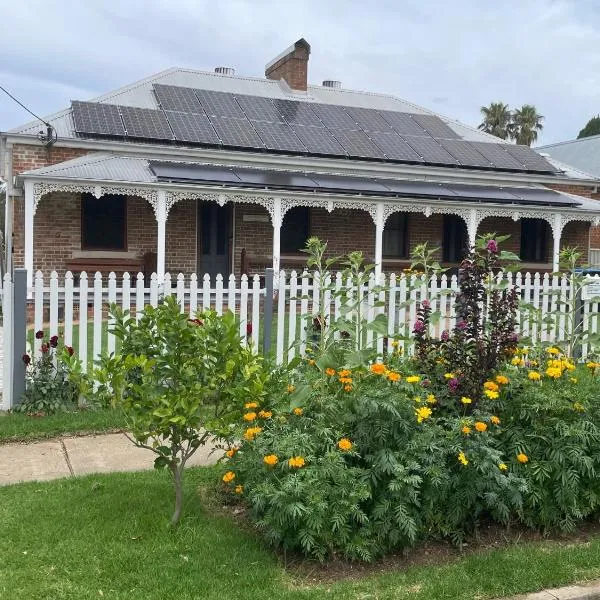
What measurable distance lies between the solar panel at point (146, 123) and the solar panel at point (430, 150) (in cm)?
725

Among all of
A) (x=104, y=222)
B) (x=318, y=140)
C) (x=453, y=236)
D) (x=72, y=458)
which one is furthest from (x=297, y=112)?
(x=72, y=458)

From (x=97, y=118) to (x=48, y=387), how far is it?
11.8m

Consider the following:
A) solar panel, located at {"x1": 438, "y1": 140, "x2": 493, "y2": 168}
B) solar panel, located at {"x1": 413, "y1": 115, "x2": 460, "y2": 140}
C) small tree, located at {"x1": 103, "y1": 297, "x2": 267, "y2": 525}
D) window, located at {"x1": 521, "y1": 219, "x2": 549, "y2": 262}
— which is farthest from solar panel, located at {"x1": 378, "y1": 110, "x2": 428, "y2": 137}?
small tree, located at {"x1": 103, "y1": 297, "x2": 267, "y2": 525}

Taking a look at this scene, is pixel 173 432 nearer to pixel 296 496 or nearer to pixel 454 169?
pixel 296 496

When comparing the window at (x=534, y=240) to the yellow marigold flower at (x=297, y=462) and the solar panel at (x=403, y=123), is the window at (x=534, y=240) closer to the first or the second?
the solar panel at (x=403, y=123)

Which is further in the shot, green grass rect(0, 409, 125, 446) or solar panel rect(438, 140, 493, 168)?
solar panel rect(438, 140, 493, 168)

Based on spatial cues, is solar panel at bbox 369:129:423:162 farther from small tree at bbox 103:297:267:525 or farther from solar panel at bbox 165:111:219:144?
small tree at bbox 103:297:267:525

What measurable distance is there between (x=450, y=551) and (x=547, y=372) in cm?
126

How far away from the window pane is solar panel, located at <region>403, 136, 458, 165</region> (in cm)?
860

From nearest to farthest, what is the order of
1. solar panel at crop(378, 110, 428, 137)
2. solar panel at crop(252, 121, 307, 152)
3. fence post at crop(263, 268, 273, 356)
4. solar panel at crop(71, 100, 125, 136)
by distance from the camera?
fence post at crop(263, 268, 273, 356) < solar panel at crop(71, 100, 125, 136) < solar panel at crop(252, 121, 307, 152) < solar panel at crop(378, 110, 428, 137)

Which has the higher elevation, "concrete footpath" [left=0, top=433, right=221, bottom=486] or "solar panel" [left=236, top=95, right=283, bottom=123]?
"solar panel" [left=236, top=95, right=283, bottom=123]

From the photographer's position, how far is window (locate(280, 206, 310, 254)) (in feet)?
59.7

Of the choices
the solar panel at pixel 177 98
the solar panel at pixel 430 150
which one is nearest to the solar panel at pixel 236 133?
the solar panel at pixel 177 98

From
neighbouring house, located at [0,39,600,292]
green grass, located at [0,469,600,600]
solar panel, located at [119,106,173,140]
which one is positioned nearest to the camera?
green grass, located at [0,469,600,600]
